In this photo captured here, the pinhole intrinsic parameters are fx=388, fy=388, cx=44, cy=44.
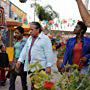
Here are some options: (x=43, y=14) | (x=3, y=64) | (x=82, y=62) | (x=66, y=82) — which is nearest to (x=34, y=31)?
(x=82, y=62)

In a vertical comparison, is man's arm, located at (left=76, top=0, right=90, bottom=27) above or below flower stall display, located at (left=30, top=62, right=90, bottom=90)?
above

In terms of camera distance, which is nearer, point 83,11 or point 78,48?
point 83,11

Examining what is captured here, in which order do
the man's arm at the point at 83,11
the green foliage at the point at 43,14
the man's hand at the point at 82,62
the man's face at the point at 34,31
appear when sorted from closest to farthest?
the man's arm at the point at 83,11 → the man's hand at the point at 82,62 → the man's face at the point at 34,31 → the green foliage at the point at 43,14

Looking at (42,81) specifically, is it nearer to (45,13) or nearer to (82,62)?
(82,62)

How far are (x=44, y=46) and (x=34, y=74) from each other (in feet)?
7.60

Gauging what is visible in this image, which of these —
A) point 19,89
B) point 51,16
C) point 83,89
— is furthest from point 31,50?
point 51,16

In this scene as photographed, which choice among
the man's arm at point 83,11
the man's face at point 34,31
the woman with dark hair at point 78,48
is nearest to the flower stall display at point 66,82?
the man's arm at point 83,11

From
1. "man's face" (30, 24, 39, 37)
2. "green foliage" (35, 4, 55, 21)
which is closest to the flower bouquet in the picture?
"man's face" (30, 24, 39, 37)

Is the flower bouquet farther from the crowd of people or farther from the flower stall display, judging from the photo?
the crowd of people

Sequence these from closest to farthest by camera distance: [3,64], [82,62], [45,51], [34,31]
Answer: [82,62] < [45,51] < [34,31] < [3,64]

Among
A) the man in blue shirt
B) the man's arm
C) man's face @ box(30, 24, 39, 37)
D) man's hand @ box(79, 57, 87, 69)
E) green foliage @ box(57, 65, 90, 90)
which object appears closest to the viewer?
the man's arm

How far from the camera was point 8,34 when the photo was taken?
69.0 feet

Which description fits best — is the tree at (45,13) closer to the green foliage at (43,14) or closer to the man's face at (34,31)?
the green foliage at (43,14)

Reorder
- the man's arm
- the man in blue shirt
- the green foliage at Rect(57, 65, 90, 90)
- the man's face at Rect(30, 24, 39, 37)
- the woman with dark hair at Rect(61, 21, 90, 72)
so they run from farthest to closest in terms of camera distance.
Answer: the man's face at Rect(30, 24, 39, 37)
the man in blue shirt
the woman with dark hair at Rect(61, 21, 90, 72)
the green foliage at Rect(57, 65, 90, 90)
the man's arm
